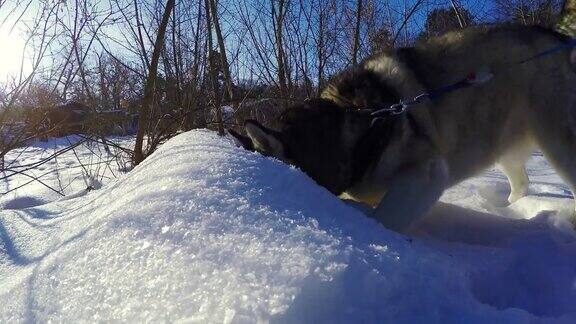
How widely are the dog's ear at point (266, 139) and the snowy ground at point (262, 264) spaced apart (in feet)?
0.79

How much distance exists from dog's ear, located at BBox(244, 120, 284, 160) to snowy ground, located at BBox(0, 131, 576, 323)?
241 mm

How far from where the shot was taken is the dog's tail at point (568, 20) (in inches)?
135

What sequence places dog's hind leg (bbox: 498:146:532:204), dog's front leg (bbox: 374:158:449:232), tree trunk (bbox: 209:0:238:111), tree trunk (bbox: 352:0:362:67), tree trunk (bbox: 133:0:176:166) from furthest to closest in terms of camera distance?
tree trunk (bbox: 352:0:362:67)
tree trunk (bbox: 209:0:238:111)
tree trunk (bbox: 133:0:176:166)
dog's hind leg (bbox: 498:146:532:204)
dog's front leg (bbox: 374:158:449:232)

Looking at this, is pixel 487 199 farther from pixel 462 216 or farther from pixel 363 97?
pixel 363 97

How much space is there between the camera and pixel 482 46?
8.93ft

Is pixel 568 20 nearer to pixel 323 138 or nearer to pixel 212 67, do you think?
pixel 323 138

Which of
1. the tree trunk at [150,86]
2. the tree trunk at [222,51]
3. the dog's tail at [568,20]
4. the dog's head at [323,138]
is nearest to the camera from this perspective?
the dog's head at [323,138]

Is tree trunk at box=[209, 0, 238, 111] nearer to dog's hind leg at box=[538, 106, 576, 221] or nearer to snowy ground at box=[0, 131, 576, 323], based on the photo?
dog's hind leg at box=[538, 106, 576, 221]

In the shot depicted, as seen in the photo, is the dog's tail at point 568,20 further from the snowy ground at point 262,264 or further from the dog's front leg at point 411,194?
the snowy ground at point 262,264

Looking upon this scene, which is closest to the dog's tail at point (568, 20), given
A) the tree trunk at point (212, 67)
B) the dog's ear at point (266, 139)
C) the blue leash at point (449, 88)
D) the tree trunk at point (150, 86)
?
the blue leash at point (449, 88)

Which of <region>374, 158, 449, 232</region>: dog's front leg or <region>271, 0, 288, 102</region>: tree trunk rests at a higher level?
<region>271, 0, 288, 102</region>: tree trunk

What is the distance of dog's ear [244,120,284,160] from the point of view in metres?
2.33

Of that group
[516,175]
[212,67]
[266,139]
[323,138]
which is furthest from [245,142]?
[212,67]

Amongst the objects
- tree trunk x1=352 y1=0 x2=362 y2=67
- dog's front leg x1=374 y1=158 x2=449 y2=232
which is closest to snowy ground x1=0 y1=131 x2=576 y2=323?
dog's front leg x1=374 y1=158 x2=449 y2=232
